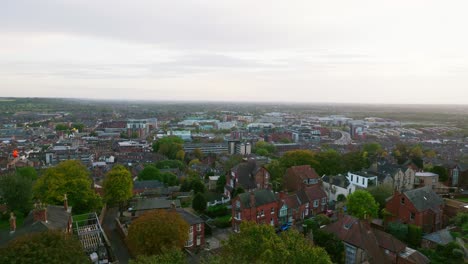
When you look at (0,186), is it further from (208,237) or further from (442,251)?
(442,251)

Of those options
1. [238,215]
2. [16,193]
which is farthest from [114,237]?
[16,193]

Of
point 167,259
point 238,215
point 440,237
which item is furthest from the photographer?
point 238,215

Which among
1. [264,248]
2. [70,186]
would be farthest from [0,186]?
[264,248]

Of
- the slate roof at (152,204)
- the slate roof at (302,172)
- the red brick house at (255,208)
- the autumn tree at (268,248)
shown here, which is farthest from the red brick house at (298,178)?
the autumn tree at (268,248)

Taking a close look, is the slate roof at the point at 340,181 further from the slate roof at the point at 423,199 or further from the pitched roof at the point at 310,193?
the slate roof at the point at 423,199

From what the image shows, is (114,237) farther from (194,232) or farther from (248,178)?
(248,178)

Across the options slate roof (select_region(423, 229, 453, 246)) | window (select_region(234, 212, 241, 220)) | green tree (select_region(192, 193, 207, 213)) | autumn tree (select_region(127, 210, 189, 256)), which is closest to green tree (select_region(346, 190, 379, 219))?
slate roof (select_region(423, 229, 453, 246))

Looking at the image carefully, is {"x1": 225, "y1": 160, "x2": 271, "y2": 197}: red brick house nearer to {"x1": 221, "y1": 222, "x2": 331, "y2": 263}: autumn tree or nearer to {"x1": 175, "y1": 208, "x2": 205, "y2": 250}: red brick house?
{"x1": 175, "y1": 208, "x2": 205, "y2": 250}: red brick house
